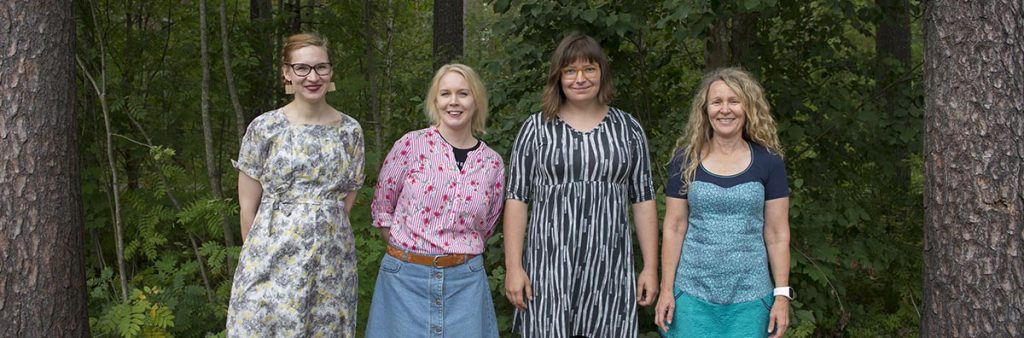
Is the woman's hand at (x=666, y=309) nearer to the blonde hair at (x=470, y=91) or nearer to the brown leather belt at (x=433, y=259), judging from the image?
the brown leather belt at (x=433, y=259)

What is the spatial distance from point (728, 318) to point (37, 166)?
3.00 meters

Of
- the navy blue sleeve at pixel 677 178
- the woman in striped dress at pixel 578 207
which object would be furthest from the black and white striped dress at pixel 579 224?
the navy blue sleeve at pixel 677 178

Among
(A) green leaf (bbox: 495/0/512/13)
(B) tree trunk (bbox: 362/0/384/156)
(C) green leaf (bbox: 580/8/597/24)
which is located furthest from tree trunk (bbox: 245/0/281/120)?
(C) green leaf (bbox: 580/8/597/24)

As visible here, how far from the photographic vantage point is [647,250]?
349 centimetres

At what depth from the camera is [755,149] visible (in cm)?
338

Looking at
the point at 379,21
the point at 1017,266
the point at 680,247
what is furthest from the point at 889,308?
the point at 379,21

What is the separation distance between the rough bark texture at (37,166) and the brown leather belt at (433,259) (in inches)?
66.0

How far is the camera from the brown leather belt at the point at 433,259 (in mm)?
3363

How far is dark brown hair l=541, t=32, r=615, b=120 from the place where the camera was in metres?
3.43

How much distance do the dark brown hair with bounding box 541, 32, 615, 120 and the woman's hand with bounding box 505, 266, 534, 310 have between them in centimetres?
62

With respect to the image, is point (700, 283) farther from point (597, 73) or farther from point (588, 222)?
point (597, 73)

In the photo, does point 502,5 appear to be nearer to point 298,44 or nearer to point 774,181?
point 298,44

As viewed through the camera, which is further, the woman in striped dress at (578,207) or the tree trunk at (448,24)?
the tree trunk at (448,24)

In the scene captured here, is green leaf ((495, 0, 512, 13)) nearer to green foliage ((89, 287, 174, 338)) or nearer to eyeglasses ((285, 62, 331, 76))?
eyeglasses ((285, 62, 331, 76))
